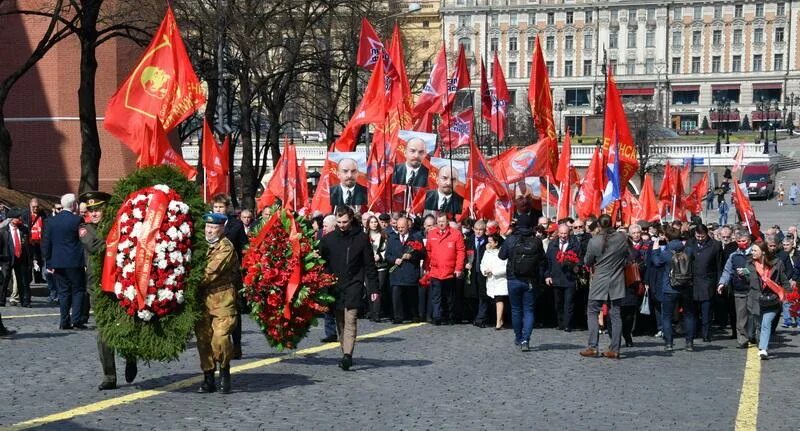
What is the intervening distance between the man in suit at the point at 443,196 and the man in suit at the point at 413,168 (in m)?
0.24

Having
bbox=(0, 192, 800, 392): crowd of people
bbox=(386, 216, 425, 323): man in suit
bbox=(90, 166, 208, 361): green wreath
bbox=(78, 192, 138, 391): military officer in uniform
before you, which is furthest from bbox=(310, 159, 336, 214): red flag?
bbox=(90, 166, 208, 361): green wreath

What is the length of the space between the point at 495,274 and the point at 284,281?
20.4 feet

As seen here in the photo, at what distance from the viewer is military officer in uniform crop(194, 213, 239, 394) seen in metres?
11.6

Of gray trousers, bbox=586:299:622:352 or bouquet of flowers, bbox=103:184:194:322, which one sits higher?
bouquet of flowers, bbox=103:184:194:322

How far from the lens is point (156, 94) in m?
19.3

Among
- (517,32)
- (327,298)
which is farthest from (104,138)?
(517,32)

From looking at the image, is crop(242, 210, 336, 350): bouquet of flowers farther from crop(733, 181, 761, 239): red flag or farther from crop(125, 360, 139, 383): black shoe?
crop(733, 181, 761, 239): red flag

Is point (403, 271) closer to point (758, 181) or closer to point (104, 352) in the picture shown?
point (104, 352)

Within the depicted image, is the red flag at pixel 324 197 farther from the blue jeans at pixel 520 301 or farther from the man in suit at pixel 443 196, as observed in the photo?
the blue jeans at pixel 520 301

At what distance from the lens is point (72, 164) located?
41.5 m

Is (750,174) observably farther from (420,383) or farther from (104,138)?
(420,383)

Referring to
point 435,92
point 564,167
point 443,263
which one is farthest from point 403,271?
point 564,167

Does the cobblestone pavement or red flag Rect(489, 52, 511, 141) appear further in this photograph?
red flag Rect(489, 52, 511, 141)

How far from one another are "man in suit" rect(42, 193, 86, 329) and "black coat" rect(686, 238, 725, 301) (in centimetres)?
784
